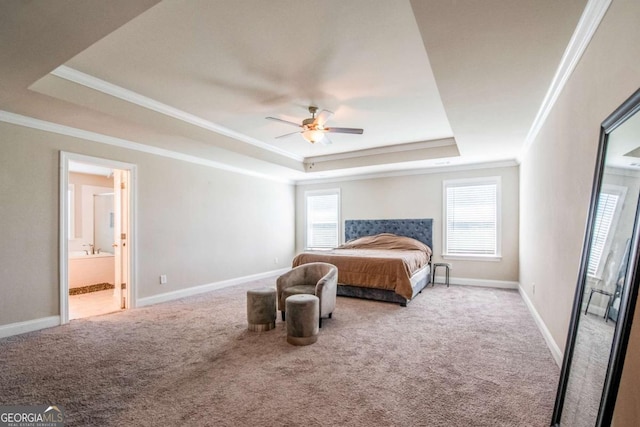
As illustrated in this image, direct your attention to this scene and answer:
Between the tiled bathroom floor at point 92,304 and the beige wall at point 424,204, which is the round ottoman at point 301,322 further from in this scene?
the beige wall at point 424,204

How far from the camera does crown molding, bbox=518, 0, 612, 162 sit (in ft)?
5.89

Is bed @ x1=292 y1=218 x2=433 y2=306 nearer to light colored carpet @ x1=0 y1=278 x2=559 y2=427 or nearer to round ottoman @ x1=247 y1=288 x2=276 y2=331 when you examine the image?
light colored carpet @ x1=0 y1=278 x2=559 y2=427

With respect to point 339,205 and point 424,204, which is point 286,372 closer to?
point 424,204

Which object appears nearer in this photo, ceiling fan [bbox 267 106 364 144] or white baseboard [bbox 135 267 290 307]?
ceiling fan [bbox 267 106 364 144]

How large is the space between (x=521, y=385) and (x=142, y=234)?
5.09 meters

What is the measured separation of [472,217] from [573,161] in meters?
4.11

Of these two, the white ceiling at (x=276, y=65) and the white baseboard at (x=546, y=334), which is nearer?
the white ceiling at (x=276, y=65)

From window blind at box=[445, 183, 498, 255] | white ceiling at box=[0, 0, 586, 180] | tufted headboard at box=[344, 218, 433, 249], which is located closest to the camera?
white ceiling at box=[0, 0, 586, 180]

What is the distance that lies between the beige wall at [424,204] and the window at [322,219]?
0.17 metres

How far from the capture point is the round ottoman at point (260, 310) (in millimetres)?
3588

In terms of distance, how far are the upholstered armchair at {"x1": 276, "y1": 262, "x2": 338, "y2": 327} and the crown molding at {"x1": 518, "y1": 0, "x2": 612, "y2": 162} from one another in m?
2.95

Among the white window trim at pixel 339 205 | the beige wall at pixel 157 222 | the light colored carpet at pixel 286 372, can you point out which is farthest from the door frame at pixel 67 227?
the white window trim at pixel 339 205

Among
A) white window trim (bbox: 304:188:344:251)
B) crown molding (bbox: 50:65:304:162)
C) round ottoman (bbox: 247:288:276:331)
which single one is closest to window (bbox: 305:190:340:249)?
white window trim (bbox: 304:188:344:251)

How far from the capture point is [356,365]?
2.72 m
